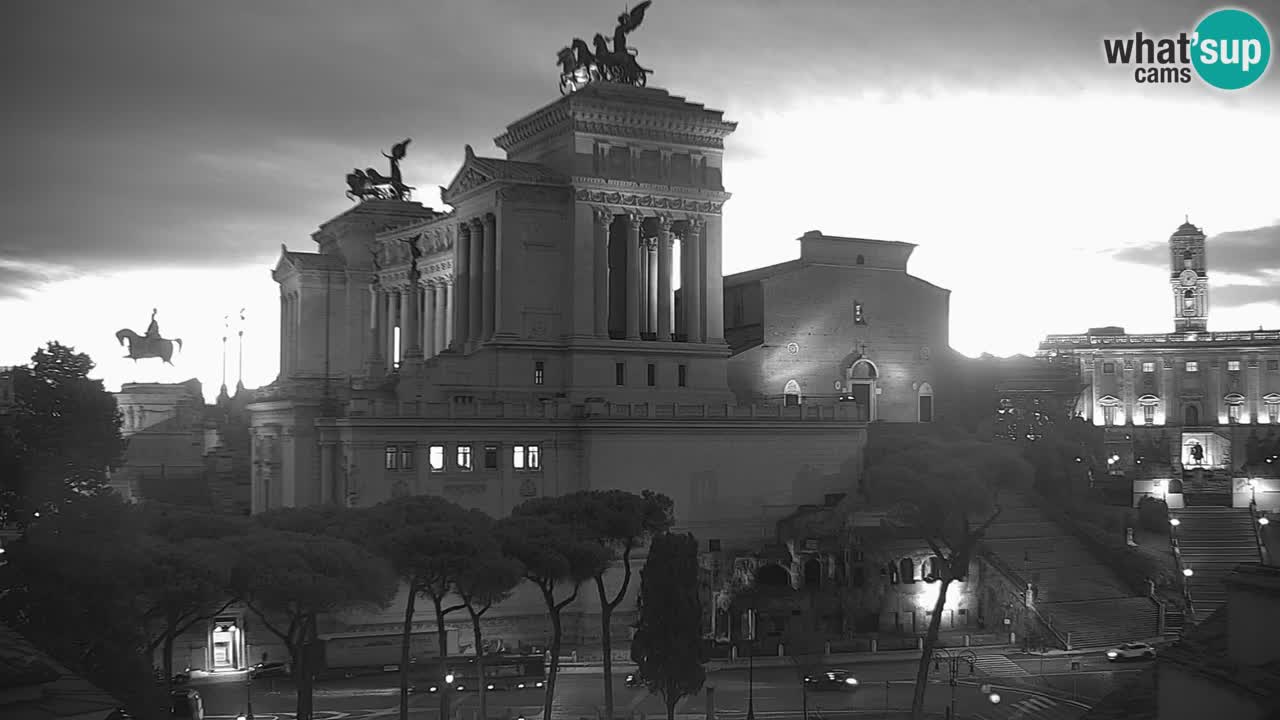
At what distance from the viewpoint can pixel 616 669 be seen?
69188 millimetres

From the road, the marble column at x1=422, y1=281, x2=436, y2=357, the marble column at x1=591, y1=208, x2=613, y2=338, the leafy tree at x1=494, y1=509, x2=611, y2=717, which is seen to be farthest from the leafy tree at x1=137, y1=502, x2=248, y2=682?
the marble column at x1=422, y1=281, x2=436, y2=357

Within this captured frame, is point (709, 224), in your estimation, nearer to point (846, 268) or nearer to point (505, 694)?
point (846, 268)

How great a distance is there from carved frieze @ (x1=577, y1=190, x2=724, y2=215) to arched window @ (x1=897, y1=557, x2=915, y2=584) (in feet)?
82.0

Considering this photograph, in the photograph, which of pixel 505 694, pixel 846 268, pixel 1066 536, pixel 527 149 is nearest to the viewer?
pixel 505 694

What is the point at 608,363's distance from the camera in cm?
8575

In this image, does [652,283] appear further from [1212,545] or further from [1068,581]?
[1212,545]

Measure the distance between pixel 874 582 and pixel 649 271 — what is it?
24449 mm

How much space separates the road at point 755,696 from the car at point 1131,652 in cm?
52

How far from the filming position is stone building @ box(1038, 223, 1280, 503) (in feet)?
477

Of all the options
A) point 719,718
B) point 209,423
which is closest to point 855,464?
point 719,718

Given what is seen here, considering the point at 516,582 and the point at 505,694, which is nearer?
the point at 516,582

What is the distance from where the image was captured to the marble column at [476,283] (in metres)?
87.9

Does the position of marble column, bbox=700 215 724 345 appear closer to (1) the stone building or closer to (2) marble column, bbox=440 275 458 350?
(2) marble column, bbox=440 275 458 350

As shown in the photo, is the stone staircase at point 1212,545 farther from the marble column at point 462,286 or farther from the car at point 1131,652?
the marble column at point 462,286
